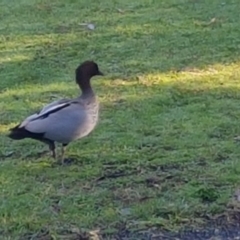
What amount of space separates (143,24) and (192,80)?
9.72ft

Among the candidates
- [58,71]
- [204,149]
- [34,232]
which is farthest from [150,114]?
[34,232]

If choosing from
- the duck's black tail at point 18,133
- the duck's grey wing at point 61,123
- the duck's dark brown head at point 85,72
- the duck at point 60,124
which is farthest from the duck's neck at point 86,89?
the duck's black tail at point 18,133

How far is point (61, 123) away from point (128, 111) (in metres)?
1.70

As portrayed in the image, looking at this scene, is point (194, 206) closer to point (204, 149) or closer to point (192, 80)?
point (204, 149)

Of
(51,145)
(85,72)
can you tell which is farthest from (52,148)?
(85,72)

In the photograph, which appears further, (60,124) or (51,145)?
(51,145)

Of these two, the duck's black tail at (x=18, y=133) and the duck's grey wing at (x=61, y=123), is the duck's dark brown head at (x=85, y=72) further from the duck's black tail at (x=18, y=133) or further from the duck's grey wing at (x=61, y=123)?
the duck's black tail at (x=18, y=133)

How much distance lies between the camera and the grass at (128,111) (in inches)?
230

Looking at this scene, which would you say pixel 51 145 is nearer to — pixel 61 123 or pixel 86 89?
pixel 61 123

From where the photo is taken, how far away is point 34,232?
18.1 ft

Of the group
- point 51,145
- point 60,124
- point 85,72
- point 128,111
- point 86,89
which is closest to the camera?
point 60,124

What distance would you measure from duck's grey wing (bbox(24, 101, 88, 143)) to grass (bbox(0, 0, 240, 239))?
0.22 metres

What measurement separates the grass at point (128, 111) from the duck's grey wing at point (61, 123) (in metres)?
0.22

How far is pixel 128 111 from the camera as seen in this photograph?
8.23 m
